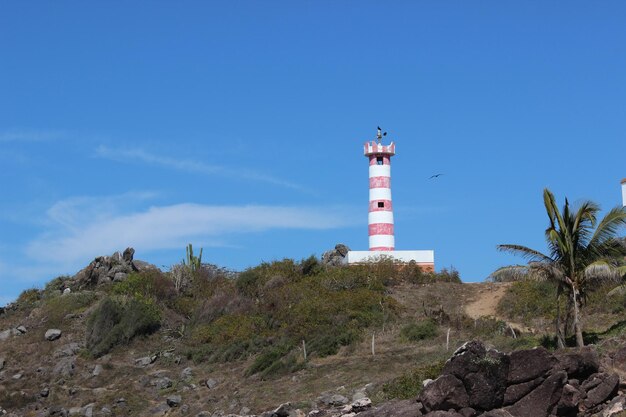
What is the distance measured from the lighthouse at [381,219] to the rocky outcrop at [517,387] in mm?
27435

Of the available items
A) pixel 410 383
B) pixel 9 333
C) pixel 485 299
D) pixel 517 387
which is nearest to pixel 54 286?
pixel 9 333

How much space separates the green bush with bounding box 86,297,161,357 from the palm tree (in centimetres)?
2164

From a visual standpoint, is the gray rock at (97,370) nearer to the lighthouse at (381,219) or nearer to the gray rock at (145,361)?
the gray rock at (145,361)

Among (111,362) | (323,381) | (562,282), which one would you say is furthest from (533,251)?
(111,362)

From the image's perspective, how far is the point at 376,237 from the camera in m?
55.1

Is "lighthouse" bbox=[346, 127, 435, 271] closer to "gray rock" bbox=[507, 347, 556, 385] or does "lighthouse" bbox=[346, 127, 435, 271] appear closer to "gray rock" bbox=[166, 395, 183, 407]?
"gray rock" bbox=[166, 395, 183, 407]

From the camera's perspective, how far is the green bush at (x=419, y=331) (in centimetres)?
3875

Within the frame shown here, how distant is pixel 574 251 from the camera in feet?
97.7

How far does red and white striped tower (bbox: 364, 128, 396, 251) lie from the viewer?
55.1 metres

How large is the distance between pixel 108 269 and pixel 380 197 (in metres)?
15.3

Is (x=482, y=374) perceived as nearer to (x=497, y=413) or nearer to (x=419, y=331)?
(x=497, y=413)

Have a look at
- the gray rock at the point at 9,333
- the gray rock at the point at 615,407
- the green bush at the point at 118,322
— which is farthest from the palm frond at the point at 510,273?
the gray rock at the point at 9,333

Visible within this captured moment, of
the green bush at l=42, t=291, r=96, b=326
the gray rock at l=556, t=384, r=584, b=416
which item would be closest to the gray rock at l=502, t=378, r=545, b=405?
the gray rock at l=556, t=384, r=584, b=416

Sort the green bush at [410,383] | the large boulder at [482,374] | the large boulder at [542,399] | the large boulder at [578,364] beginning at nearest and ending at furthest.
→ 1. the large boulder at [542,399]
2. the large boulder at [482,374]
3. the large boulder at [578,364]
4. the green bush at [410,383]
